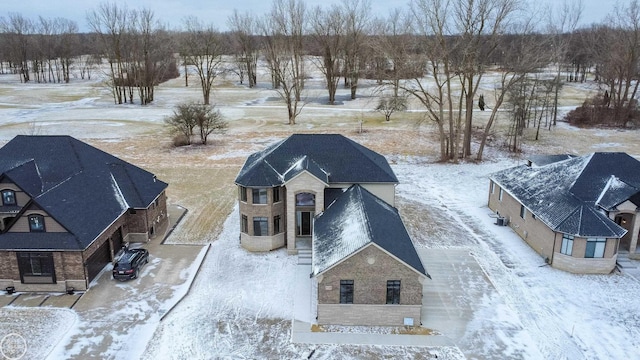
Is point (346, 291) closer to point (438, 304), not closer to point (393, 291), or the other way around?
point (393, 291)

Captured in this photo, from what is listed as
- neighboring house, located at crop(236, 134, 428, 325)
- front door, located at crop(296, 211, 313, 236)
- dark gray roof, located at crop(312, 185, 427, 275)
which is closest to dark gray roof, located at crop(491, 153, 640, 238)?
neighboring house, located at crop(236, 134, 428, 325)

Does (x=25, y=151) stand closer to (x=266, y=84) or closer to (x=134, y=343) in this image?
(x=134, y=343)

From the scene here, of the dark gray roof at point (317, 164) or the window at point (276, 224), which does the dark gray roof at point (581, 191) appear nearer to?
the dark gray roof at point (317, 164)

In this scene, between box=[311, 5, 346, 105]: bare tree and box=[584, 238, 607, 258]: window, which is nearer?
box=[584, 238, 607, 258]: window

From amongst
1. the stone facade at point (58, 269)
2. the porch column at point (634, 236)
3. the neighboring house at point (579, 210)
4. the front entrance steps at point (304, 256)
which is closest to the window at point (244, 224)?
the front entrance steps at point (304, 256)

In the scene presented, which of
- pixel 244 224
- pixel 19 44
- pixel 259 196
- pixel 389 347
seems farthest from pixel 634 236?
pixel 19 44

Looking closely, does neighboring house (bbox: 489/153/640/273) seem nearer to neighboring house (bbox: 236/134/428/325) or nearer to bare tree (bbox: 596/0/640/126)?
neighboring house (bbox: 236/134/428/325)

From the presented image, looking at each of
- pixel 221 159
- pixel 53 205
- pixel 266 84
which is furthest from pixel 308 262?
pixel 266 84
